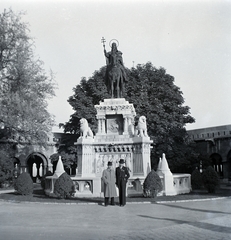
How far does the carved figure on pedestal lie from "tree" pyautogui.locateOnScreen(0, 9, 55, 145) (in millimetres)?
8518

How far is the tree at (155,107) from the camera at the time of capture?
34500mm

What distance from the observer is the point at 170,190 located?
17.3m

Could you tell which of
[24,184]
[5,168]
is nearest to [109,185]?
[24,184]

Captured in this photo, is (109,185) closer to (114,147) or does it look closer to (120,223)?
(120,223)

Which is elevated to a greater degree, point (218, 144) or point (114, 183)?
point (218, 144)

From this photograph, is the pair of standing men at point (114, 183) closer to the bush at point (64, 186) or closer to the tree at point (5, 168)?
the bush at point (64, 186)

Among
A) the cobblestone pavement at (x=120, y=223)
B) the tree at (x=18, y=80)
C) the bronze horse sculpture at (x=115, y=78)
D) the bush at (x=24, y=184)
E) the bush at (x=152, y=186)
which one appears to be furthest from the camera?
the tree at (x=18, y=80)

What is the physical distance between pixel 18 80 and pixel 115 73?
10.4m

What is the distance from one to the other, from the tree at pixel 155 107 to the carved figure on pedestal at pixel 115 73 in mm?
12865

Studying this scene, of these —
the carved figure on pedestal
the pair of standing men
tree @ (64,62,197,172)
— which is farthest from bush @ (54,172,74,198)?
tree @ (64,62,197,172)

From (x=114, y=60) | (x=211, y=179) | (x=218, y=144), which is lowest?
(x=211, y=179)

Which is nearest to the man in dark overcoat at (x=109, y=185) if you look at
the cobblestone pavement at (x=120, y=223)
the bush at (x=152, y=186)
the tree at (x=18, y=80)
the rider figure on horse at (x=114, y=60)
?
the cobblestone pavement at (x=120, y=223)

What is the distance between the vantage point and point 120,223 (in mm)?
9438

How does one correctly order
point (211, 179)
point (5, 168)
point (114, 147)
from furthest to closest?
point (5, 168) → point (114, 147) → point (211, 179)
